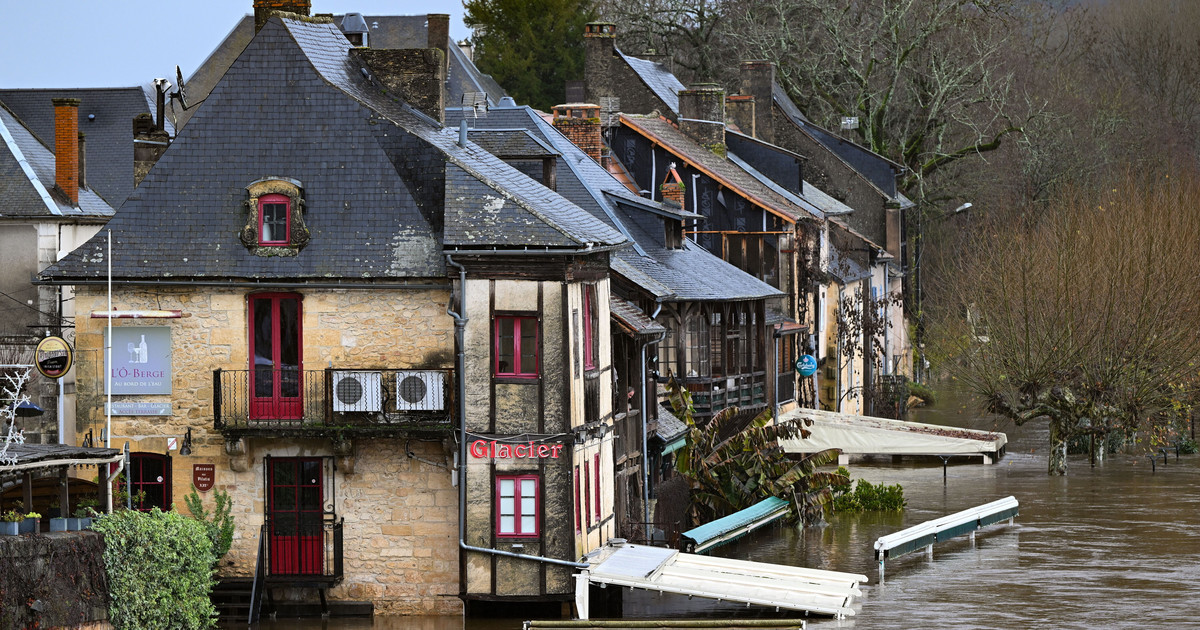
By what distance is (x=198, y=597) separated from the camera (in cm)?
2458

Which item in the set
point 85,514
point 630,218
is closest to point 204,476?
point 85,514

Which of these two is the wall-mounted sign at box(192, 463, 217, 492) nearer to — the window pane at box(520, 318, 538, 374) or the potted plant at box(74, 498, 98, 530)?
the potted plant at box(74, 498, 98, 530)

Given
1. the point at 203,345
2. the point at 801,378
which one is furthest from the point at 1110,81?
the point at 203,345

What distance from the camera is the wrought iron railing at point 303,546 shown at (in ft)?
88.1

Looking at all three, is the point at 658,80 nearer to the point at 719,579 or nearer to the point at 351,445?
the point at 351,445

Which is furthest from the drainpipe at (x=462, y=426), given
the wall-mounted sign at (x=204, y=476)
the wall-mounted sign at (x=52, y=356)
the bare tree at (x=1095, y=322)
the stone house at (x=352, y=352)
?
the bare tree at (x=1095, y=322)

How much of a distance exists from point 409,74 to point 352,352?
18.3 feet

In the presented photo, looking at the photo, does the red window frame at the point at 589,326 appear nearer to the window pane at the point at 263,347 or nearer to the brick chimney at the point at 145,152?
the window pane at the point at 263,347

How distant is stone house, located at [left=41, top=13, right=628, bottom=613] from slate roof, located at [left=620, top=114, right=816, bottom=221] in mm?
15996

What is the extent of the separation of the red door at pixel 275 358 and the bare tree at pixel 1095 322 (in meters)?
21.7

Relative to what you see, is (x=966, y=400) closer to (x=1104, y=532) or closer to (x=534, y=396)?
(x=1104, y=532)

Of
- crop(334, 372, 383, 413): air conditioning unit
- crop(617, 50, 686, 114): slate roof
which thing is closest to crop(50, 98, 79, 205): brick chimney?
crop(334, 372, 383, 413): air conditioning unit

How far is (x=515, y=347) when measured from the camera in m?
26.3

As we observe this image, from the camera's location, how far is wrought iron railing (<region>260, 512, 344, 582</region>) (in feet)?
88.1
